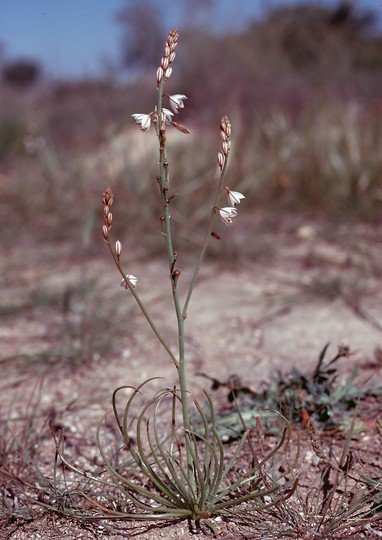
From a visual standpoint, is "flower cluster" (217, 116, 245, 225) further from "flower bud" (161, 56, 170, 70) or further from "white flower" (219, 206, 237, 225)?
"flower bud" (161, 56, 170, 70)

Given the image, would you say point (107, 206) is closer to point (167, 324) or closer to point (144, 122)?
point (144, 122)

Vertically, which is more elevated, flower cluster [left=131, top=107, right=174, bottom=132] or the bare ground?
the bare ground

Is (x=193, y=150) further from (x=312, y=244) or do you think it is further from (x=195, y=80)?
(x=195, y=80)

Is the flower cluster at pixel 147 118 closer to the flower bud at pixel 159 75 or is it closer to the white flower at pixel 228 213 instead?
the flower bud at pixel 159 75

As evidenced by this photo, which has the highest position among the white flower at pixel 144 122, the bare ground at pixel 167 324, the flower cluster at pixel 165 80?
the bare ground at pixel 167 324

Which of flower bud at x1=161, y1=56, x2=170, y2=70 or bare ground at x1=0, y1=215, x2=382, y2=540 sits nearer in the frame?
flower bud at x1=161, y1=56, x2=170, y2=70

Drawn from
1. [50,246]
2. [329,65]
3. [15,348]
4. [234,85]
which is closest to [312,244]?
[50,246]

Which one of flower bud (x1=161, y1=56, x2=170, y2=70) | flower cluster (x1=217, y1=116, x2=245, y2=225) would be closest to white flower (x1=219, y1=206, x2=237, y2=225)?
flower cluster (x1=217, y1=116, x2=245, y2=225)

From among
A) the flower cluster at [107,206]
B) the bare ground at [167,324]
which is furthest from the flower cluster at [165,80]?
the bare ground at [167,324]

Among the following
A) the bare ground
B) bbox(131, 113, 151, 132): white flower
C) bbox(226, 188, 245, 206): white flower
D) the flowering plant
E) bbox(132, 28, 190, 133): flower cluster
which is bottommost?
the flowering plant
